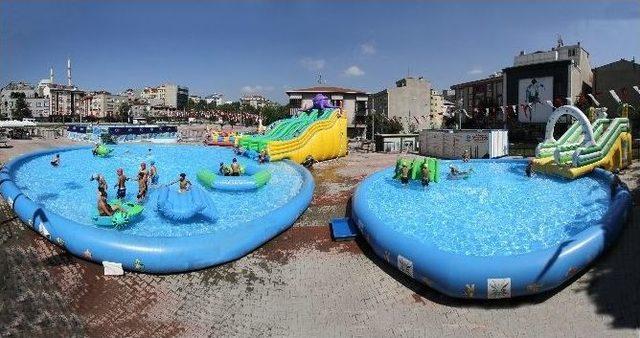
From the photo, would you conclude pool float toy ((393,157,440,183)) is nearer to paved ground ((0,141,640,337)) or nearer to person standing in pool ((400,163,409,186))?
person standing in pool ((400,163,409,186))

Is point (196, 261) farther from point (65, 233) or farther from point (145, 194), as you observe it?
point (145, 194)

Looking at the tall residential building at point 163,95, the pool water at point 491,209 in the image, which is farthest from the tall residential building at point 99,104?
the pool water at point 491,209

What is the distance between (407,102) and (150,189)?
52783 millimetres

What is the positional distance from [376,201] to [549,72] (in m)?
35.0

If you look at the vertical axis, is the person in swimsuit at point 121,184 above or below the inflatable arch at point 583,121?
below

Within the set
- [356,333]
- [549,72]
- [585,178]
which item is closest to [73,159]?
[356,333]

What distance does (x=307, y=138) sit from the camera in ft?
71.4

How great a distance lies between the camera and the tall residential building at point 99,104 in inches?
5049

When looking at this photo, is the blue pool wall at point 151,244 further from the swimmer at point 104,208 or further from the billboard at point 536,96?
the billboard at point 536,96

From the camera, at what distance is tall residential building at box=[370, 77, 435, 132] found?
6228 cm

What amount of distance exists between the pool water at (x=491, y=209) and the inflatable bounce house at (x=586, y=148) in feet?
A: 1.56

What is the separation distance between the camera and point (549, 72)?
131 ft

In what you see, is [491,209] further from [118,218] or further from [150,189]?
[150,189]

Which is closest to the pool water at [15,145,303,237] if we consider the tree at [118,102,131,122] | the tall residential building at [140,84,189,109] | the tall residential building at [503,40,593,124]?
the tall residential building at [503,40,593,124]
